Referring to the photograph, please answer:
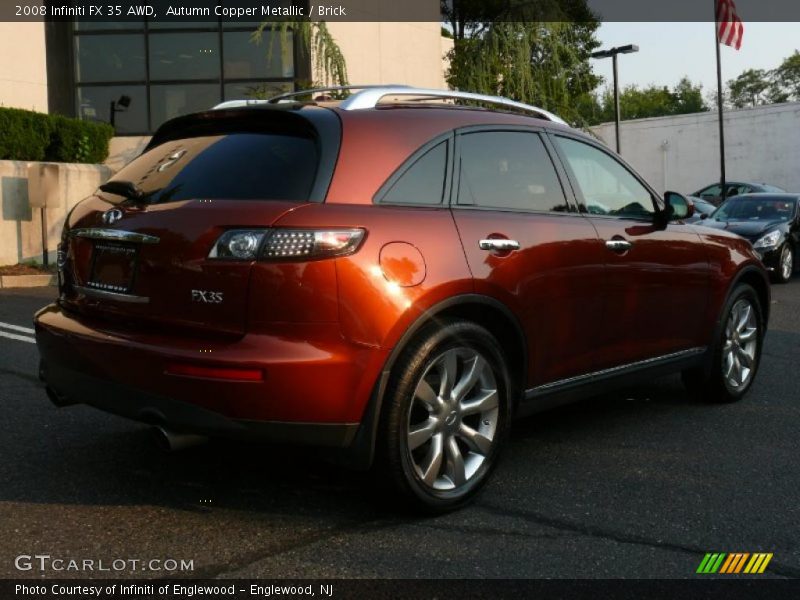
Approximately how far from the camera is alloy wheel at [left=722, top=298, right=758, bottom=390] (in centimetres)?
616

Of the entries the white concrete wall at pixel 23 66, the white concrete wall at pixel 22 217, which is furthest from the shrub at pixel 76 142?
the white concrete wall at pixel 22 217

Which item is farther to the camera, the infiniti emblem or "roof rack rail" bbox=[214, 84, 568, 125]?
"roof rack rail" bbox=[214, 84, 568, 125]

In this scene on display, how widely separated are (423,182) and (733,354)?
10.1 ft

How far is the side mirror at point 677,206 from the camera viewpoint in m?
5.54

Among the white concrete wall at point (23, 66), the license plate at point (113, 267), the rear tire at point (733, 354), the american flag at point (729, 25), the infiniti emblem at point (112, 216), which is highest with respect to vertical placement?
the american flag at point (729, 25)

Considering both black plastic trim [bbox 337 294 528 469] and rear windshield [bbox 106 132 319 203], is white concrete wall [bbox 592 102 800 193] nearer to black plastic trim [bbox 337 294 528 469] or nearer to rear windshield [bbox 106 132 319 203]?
rear windshield [bbox 106 132 319 203]

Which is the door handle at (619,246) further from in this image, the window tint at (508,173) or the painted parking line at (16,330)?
the painted parking line at (16,330)

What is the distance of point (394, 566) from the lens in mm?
3428

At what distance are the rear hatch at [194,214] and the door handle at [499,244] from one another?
2.55ft

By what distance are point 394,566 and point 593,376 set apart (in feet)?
6.12

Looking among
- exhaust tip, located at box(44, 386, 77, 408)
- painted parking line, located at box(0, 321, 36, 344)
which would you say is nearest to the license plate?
exhaust tip, located at box(44, 386, 77, 408)

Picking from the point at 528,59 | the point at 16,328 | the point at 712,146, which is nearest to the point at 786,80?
the point at 712,146

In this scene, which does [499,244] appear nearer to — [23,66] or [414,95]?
[414,95]

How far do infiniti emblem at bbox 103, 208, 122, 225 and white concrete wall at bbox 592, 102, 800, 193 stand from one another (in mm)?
35786
